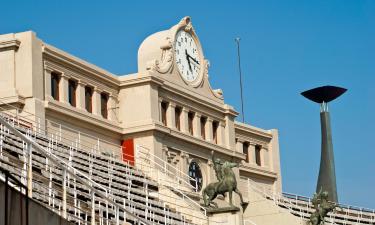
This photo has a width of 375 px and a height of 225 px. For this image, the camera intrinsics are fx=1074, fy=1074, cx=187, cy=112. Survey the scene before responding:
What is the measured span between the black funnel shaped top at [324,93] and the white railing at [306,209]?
878 cm

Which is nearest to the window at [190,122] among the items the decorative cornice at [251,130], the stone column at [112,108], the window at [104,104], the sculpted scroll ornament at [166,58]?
the sculpted scroll ornament at [166,58]

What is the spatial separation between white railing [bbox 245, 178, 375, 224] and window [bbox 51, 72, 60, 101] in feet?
47.9

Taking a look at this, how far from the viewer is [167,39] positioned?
155 feet

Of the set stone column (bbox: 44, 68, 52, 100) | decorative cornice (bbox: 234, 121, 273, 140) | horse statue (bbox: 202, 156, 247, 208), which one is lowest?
horse statue (bbox: 202, 156, 247, 208)

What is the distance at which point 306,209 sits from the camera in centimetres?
5566

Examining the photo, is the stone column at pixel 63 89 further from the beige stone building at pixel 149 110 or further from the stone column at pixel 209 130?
the stone column at pixel 209 130

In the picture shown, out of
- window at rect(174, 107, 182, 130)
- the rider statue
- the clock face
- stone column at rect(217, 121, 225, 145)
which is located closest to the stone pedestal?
the rider statue

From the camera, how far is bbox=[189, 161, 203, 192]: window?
156 feet

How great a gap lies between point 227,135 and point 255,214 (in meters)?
4.13

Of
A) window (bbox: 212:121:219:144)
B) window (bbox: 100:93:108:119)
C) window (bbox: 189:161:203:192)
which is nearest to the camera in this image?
window (bbox: 100:93:108:119)

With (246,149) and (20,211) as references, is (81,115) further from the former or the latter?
(20,211)

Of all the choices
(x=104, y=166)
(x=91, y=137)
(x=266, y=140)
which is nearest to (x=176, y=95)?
(x=91, y=137)

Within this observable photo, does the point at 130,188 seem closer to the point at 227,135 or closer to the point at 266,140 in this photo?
the point at 227,135

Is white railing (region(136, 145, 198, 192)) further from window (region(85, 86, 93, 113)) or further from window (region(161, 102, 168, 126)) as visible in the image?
window (region(85, 86, 93, 113))
